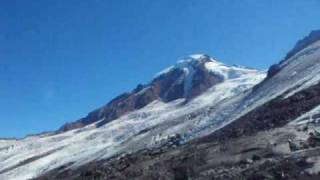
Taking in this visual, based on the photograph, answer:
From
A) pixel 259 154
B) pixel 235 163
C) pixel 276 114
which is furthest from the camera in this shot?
pixel 276 114

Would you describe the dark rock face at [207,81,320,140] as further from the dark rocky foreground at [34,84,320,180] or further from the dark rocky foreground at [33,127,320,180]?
the dark rocky foreground at [33,127,320,180]

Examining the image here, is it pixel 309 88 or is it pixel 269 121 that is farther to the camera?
pixel 309 88

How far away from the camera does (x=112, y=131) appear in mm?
191500

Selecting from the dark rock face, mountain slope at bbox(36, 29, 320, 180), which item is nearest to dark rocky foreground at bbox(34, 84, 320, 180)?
mountain slope at bbox(36, 29, 320, 180)

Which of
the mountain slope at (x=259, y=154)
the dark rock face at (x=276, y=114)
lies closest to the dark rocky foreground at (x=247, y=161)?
the mountain slope at (x=259, y=154)

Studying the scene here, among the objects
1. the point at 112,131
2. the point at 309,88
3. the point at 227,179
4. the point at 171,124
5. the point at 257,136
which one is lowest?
the point at 227,179

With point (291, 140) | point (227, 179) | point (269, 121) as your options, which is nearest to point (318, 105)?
point (269, 121)

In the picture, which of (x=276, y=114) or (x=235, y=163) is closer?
(x=235, y=163)

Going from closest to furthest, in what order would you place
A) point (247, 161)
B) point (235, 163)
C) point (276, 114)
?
point (247, 161)
point (235, 163)
point (276, 114)

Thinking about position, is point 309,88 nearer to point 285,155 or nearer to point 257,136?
point 257,136

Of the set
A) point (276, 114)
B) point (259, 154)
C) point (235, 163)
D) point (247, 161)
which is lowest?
point (247, 161)

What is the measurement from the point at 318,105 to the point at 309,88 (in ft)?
60.8

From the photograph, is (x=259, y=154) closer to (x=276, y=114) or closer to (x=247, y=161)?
(x=247, y=161)

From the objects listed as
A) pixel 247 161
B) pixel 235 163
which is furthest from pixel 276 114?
pixel 247 161
